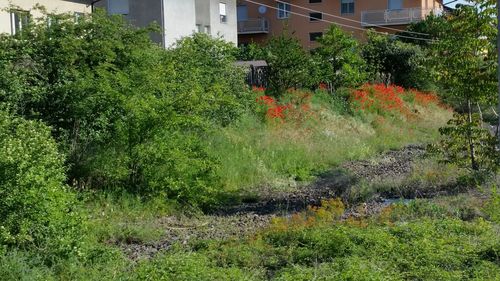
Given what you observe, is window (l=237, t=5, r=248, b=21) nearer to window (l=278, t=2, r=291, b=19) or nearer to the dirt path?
window (l=278, t=2, r=291, b=19)

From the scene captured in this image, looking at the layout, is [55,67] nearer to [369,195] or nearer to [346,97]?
[369,195]

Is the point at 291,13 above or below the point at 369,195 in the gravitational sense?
above

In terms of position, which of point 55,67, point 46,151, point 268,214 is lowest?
point 268,214

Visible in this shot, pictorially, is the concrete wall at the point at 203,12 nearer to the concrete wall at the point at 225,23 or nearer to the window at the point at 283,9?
the concrete wall at the point at 225,23

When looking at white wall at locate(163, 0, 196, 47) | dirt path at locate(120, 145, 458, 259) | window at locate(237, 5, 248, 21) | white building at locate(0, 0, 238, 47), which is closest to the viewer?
dirt path at locate(120, 145, 458, 259)

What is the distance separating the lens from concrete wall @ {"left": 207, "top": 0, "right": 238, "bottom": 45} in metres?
37.2

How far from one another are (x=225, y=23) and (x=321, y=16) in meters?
17.0

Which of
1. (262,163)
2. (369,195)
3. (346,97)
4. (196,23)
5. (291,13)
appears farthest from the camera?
(291,13)

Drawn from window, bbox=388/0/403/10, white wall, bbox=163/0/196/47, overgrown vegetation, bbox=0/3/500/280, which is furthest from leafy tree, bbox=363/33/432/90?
window, bbox=388/0/403/10

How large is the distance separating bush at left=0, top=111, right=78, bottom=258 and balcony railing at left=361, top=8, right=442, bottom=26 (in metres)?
44.9

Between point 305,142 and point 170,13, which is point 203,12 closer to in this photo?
point 170,13

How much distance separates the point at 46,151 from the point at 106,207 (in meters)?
3.35

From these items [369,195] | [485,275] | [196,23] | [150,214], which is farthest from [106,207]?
[196,23]

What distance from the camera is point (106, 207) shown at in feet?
40.2
